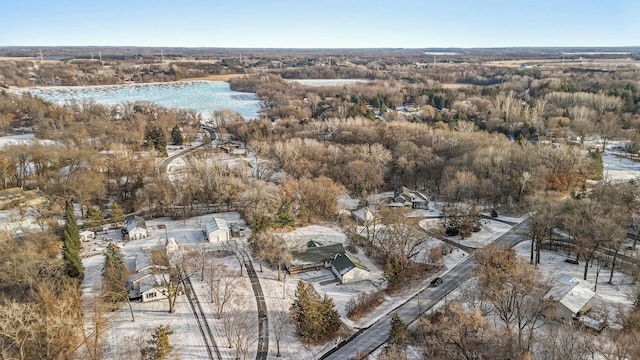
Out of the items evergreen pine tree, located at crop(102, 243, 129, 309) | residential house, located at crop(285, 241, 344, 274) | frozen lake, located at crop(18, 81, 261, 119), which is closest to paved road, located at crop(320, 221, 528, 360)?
residential house, located at crop(285, 241, 344, 274)

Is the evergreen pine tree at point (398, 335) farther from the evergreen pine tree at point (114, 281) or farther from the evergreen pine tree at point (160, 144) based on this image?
the evergreen pine tree at point (160, 144)

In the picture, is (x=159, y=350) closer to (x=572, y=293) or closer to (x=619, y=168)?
(x=572, y=293)

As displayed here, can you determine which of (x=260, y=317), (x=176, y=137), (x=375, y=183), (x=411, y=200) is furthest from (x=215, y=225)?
(x=176, y=137)

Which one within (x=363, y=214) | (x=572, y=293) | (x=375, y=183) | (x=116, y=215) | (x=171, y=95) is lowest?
(x=572, y=293)

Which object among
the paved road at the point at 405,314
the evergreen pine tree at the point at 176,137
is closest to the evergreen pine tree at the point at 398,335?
the paved road at the point at 405,314

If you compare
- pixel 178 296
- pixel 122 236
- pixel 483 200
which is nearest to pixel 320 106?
pixel 483 200

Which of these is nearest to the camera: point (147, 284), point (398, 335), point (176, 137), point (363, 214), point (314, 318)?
point (398, 335)

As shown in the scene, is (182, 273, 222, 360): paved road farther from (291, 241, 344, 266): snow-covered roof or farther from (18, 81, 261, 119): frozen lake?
(18, 81, 261, 119): frozen lake
